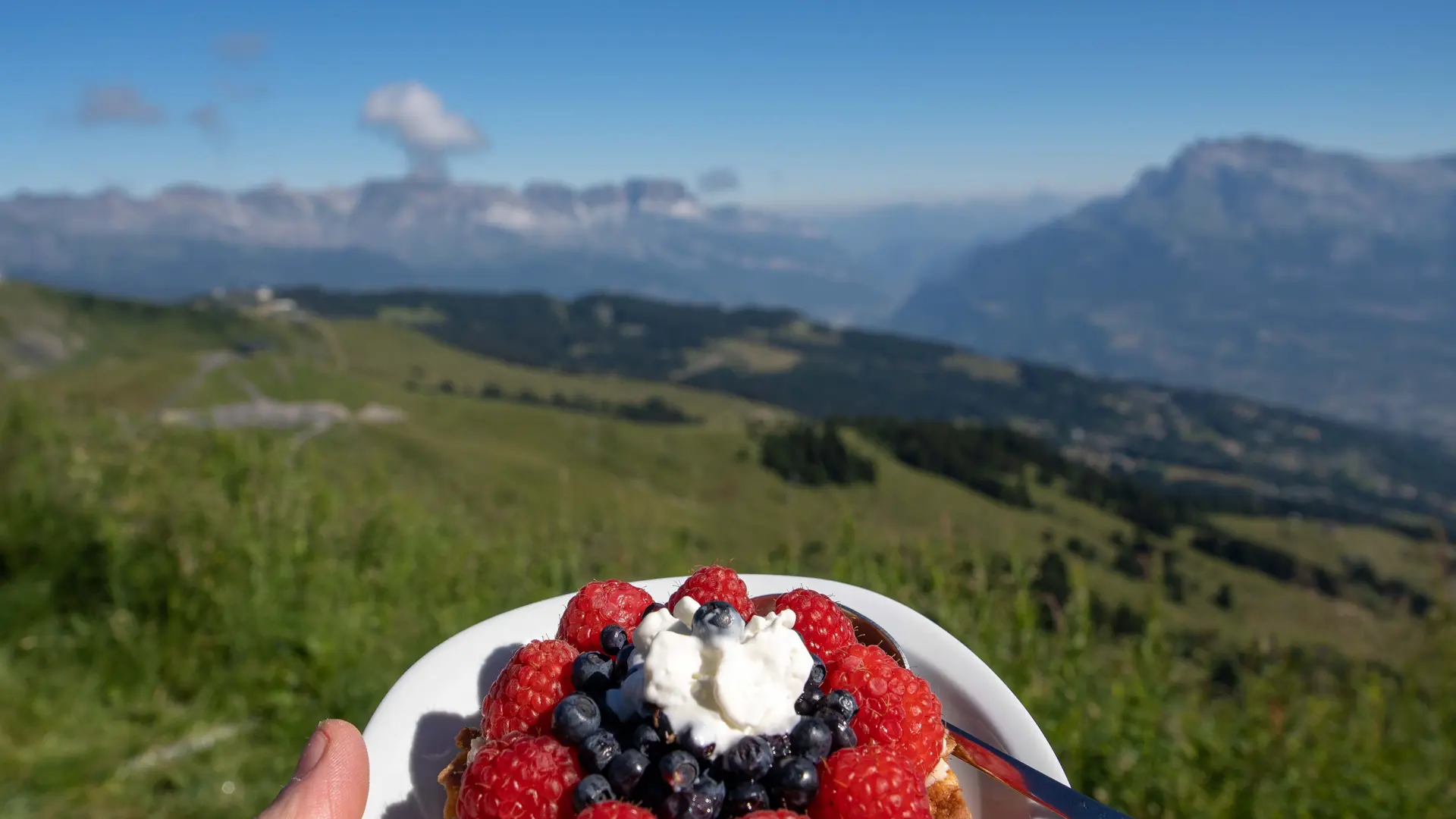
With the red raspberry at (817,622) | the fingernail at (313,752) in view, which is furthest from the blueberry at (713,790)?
the fingernail at (313,752)

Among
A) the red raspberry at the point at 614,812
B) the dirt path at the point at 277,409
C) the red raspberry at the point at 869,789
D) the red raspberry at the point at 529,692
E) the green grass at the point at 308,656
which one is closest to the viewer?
the red raspberry at the point at 614,812

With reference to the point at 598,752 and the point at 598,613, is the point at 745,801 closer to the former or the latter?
the point at 598,752

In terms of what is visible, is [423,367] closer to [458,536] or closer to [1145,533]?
[1145,533]

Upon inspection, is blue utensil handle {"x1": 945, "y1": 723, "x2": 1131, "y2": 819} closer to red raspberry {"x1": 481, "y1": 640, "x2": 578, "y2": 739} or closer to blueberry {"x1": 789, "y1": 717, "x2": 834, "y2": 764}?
blueberry {"x1": 789, "y1": 717, "x2": 834, "y2": 764}

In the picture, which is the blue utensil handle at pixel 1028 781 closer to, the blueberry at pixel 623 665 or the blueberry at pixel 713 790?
the blueberry at pixel 713 790

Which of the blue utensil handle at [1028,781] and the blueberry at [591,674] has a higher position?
the blueberry at [591,674]

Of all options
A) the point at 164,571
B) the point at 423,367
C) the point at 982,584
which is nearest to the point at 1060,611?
the point at 982,584

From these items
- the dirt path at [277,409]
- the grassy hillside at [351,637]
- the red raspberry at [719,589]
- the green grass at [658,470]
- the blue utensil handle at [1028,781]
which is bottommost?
the green grass at [658,470]
